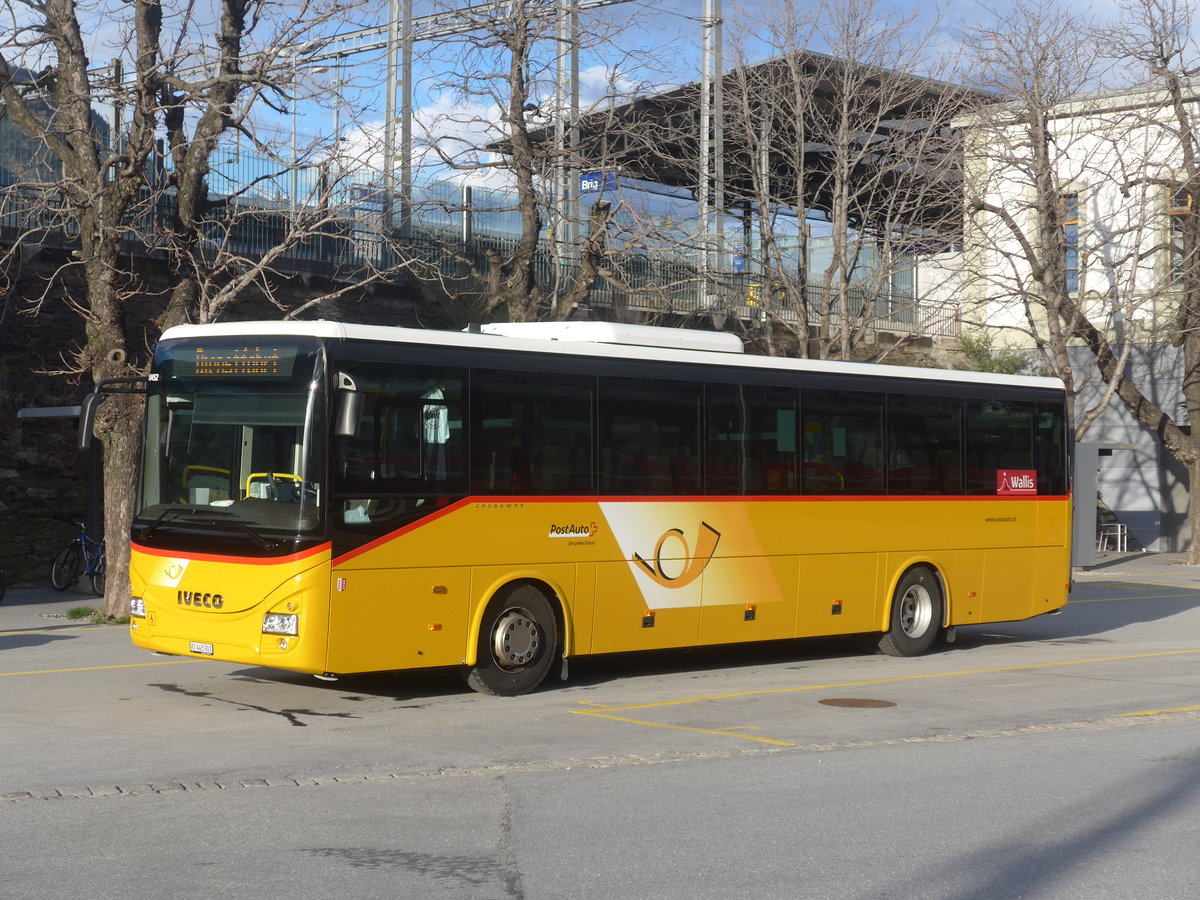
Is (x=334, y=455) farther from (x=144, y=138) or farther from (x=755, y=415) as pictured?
(x=144, y=138)

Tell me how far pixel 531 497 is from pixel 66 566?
451 inches

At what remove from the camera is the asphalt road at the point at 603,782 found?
21.5 feet

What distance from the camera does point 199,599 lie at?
11.5 m

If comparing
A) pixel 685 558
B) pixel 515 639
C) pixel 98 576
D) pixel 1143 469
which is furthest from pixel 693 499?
pixel 1143 469

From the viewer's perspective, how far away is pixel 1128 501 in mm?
40281

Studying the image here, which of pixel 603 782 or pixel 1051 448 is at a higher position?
pixel 1051 448

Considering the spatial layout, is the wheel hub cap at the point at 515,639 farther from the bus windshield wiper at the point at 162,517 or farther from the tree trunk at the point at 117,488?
the tree trunk at the point at 117,488

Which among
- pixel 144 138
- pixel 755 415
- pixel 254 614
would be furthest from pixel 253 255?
pixel 254 614

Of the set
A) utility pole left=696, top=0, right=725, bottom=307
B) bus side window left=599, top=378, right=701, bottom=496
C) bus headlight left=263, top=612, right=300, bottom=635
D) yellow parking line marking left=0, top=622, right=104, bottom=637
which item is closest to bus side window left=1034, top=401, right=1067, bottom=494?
bus side window left=599, top=378, right=701, bottom=496

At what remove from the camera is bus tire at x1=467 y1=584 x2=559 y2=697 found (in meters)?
12.4

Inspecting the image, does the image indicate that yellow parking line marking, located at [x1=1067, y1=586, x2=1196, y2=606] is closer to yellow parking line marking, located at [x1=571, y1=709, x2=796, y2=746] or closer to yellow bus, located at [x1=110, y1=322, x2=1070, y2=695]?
yellow bus, located at [x1=110, y1=322, x2=1070, y2=695]

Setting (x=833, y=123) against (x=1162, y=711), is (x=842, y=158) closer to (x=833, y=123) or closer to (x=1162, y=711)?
(x=833, y=123)

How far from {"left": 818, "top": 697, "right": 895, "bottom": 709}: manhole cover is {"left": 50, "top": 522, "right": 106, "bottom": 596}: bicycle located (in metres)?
12.3

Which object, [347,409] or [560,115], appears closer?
[347,409]
